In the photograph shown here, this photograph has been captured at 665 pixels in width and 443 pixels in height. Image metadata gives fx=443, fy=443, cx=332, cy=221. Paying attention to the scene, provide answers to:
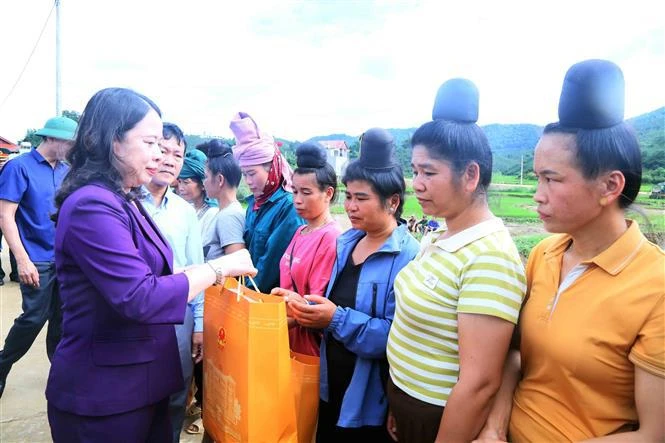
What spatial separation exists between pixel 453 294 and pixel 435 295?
0.17 ft

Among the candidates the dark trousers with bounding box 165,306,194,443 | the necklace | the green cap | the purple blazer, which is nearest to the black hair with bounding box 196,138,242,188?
the necklace

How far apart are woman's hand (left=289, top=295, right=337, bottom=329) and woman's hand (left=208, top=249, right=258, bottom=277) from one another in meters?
0.26

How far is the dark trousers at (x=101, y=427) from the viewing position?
4.68 ft

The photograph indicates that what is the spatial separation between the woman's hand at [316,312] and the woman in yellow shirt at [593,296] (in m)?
0.72

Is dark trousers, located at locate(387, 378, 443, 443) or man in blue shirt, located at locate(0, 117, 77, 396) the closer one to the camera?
dark trousers, located at locate(387, 378, 443, 443)

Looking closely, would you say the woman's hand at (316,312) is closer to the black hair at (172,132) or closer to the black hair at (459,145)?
the black hair at (459,145)

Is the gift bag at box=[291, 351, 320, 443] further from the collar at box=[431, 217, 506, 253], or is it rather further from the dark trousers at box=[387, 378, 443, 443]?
the collar at box=[431, 217, 506, 253]

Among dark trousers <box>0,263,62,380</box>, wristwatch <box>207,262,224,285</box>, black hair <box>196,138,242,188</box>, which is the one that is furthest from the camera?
dark trousers <box>0,263,62,380</box>

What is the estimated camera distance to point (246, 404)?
1493 mm

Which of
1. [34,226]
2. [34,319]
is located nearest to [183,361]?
[34,319]

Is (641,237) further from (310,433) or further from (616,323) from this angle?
(310,433)

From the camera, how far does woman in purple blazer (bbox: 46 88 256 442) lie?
1.32 m

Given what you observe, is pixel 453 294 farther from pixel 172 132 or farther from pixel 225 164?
pixel 225 164

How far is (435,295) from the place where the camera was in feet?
4.18
